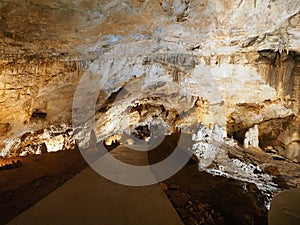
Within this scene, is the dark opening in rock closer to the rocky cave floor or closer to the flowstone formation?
the flowstone formation

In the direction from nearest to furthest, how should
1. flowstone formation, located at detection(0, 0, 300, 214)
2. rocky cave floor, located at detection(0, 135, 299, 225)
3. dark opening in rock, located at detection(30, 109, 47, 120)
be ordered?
rocky cave floor, located at detection(0, 135, 299, 225) → flowstone formation, located at detection(0, 0, 300, 214) → dark opening in rock, located at detection(30, 109, 47, 120)

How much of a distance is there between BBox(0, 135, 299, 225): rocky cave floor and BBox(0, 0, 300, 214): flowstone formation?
697 millimetres

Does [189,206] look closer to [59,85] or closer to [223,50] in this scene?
[223,50]

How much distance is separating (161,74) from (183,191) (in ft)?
23.9

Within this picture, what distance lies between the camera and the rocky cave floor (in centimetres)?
340

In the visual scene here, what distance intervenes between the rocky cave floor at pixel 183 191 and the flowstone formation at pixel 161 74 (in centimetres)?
70

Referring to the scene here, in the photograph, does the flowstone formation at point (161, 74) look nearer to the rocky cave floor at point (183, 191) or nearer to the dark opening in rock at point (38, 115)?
the dark opening in rock at point (38, 115)

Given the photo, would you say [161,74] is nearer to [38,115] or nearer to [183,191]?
[38,115]

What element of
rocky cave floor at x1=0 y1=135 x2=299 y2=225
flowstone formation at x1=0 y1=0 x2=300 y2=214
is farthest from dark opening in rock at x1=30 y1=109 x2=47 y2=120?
rocky cave floor at x1=0 y1=135 x2=299 y2=225

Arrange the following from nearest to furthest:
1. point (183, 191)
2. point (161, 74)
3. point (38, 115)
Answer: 1. point (183, 191)
2. point (38, 115)
3. point (161, 74)

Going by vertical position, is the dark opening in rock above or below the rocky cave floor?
below

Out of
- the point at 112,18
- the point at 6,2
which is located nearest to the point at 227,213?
the point at 112,18

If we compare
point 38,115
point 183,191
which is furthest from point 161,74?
point 183,191

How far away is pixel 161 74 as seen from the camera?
1069cm
